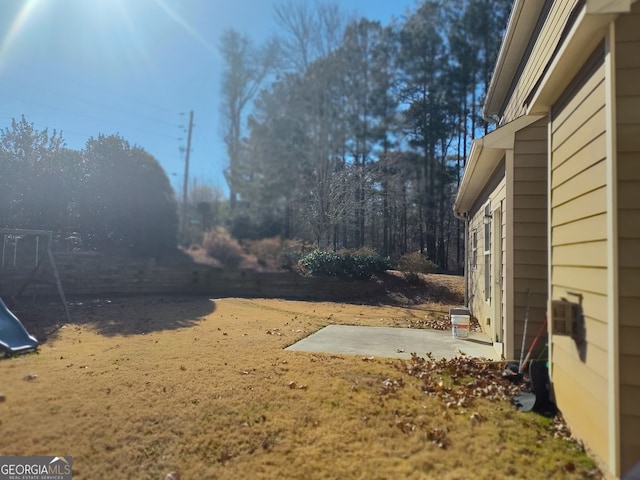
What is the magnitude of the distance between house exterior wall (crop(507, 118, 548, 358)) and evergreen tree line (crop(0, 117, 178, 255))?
38.4 feet

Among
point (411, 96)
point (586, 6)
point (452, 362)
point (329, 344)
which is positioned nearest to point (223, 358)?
point (329, 344)

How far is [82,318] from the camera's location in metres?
7.84

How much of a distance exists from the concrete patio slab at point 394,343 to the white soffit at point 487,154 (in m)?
2.59

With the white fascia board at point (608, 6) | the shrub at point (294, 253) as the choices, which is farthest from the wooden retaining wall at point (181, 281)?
the white fascia board at point (608, 6)

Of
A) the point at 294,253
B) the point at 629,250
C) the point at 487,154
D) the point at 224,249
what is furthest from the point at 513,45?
the point at 224,249

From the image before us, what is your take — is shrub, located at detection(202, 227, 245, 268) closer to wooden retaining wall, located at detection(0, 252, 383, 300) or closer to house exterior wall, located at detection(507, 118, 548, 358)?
wooden retaining wall, located at detection(0, 252, 383, 300)

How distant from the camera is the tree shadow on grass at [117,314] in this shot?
683 centimetres

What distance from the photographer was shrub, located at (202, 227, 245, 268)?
15.1 meters

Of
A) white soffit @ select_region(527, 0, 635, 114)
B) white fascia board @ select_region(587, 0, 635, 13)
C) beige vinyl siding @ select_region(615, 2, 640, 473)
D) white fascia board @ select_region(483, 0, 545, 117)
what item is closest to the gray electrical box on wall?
beige vinyl siding @ select_region(615, 2, 640, 473)

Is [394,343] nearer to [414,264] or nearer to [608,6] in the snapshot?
[608,6]

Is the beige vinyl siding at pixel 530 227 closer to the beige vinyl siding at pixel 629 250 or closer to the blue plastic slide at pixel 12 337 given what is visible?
the beige vinyl siding at pixel 629 250

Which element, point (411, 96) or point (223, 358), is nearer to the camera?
point (223, 358)

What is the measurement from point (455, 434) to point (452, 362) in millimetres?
1919

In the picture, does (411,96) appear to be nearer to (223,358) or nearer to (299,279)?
(299,279)
